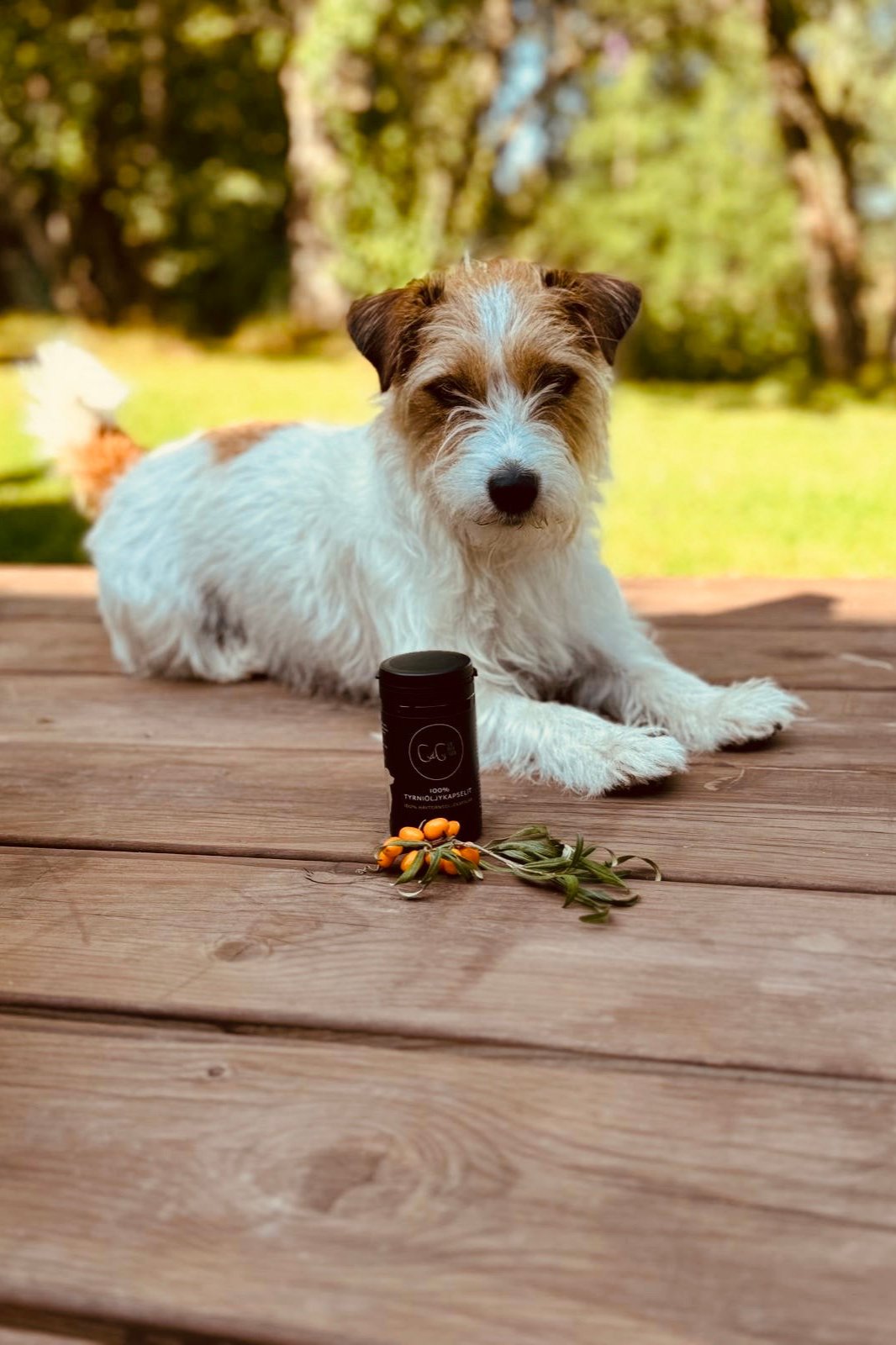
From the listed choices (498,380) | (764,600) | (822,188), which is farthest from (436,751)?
(822,188)

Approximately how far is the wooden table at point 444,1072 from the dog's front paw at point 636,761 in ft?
0.17

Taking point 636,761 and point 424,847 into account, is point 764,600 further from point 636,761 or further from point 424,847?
point 424,847

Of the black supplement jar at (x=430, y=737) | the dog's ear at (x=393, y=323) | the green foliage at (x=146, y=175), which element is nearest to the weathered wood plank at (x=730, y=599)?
the dog's ear at (x=393, y=323)

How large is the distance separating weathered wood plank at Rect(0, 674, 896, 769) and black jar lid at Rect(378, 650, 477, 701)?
69 centimetres

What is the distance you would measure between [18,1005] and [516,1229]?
0.92 metres

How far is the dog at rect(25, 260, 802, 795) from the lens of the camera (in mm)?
2926

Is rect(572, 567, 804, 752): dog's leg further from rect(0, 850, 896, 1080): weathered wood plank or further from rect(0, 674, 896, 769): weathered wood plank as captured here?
rect(0, 850, 896, 1080): weathered wood plank

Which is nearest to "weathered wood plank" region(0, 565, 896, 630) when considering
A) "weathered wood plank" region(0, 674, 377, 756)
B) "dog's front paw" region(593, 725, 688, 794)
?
"weathered wood plank" region(0, 674, 377, 756)

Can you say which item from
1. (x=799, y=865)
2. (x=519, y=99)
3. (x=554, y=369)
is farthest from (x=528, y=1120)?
(x=519, y=99)

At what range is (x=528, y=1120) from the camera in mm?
1678

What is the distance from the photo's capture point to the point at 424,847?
2424 millimetres

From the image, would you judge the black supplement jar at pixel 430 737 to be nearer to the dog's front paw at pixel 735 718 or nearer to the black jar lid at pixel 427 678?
the black jar lid at pixel 427 678

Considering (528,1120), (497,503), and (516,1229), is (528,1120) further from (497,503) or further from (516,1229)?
(497,503)

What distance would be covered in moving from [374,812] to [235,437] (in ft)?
5.72
